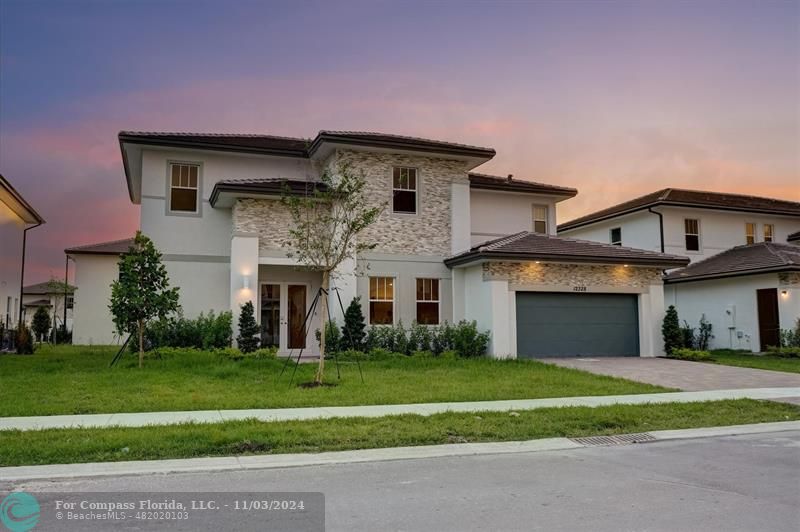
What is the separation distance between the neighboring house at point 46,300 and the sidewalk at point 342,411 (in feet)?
94.4

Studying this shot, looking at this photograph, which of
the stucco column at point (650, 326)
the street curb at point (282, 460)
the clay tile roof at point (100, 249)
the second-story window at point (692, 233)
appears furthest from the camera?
the clay tile roof at point (100, 249)

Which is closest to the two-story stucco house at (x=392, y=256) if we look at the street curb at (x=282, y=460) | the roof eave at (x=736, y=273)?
the roof eave at (x=736, y=273)

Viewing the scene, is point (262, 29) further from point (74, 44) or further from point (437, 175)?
point (437, 175)

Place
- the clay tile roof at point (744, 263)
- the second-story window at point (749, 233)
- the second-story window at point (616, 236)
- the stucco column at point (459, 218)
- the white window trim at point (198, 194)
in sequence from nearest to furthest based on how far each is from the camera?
1. the white window trim at point (198, 194)
2. the stucco column at point (459, 218)
3. the clay tile roof at point (744, 263)
4. the second-story window at point (749, 233)
5. the second-story window at point (616, 236)

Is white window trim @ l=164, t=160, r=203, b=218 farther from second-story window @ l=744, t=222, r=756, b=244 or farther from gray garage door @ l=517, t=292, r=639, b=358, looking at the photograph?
second-story window @ l=744, t=222, r=756, b=244

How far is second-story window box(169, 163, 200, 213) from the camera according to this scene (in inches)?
748

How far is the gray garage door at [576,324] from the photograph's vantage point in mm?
18734

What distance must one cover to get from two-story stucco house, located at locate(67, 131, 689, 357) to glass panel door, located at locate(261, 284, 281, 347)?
3cm

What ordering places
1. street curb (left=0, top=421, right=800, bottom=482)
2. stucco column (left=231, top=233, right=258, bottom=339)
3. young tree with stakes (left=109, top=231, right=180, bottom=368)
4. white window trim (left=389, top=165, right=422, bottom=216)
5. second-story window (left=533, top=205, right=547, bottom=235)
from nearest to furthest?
street curb (left=0, top=421, right=800, bottom=482) → young tree with stakes (left=109, top=231, right=180, bottom=368) → stucco column (left=231, top=233, right=258, bottom=339) → white window trim (left=389, top=165, right=422, bottom=216) → second-story window (left=533, top=205, right=547, bottom=235)

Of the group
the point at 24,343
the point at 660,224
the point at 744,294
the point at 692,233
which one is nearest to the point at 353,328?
the point at 24,343

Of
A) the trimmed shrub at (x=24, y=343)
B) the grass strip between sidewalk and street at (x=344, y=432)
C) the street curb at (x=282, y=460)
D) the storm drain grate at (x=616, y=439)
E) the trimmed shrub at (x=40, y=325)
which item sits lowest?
the storm drain grate at (x=616, y=439)

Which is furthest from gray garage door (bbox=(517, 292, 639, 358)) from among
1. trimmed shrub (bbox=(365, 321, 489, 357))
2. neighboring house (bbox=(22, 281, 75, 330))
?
neighboring house (bbox=(22, 281, 75, 330))

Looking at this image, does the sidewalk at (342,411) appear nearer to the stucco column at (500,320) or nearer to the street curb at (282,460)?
the street curb at (282,460)

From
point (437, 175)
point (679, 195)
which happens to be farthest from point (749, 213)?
point (437, 175)
